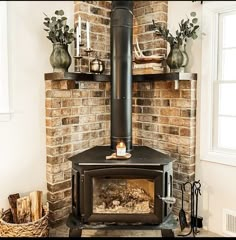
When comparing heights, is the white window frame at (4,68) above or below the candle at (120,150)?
above

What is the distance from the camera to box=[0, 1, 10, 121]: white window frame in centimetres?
232

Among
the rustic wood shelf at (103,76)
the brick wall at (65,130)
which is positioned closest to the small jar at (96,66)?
the rustic wood shelf at (103,76)

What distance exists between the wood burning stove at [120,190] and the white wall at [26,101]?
0.51m

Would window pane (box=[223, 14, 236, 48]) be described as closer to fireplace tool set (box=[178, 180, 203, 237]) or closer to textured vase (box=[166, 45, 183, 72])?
textured vase (box=[166, 45, 183, 72])

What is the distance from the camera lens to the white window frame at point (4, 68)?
232 centimetres

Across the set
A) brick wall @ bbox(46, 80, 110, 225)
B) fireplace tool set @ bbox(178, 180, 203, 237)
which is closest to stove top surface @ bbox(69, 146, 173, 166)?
brick wall @ bbox(46, 80, 110, 225)

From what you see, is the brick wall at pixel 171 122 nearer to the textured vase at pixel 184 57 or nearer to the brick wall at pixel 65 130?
the textured vase at pixel 184 57

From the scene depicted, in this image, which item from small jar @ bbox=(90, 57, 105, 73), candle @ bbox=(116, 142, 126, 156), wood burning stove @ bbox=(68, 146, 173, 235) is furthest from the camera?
small jar @ bbox=(90, 57, 105, 73)

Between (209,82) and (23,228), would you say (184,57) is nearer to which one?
(209,82)

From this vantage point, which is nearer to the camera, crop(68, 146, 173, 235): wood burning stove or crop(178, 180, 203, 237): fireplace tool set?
crop(68, 146, 173, 235): wood burning stove

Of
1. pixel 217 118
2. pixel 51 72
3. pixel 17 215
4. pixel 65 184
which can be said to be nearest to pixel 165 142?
pixel 217 118

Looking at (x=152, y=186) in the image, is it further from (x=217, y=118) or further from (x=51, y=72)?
(x=51, y=72)

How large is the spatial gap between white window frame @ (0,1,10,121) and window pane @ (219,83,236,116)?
196 centimetres

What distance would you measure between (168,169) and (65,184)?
1081 millimetres
